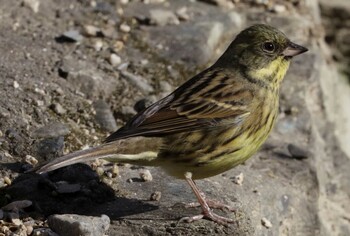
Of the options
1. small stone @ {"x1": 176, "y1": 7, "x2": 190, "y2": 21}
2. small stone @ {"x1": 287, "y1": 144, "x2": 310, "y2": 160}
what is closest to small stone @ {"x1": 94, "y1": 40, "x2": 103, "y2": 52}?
small stone @ {"x1": 176, "y1": 7, "x2": 190, "y2": 21}

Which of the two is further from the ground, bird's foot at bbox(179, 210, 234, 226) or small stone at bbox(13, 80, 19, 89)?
small stone at bbox(13, 80, 19, 89)

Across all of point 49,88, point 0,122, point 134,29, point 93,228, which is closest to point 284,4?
point 134,29

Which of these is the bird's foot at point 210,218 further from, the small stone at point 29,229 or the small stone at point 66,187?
the small stone at point 29,229

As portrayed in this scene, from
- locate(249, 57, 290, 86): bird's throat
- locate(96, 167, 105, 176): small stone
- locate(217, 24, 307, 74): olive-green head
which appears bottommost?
locate(96, 167, 105, 176): small stone

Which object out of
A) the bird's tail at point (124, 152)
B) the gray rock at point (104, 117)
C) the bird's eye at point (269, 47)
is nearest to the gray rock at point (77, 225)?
the bird's tail at point (124, 152)

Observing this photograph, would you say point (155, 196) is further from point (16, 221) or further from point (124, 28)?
point (124, 28)

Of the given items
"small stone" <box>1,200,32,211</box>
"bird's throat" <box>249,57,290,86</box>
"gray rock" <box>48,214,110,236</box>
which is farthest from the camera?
"bird's throat" <box>249,57,290,86</box>

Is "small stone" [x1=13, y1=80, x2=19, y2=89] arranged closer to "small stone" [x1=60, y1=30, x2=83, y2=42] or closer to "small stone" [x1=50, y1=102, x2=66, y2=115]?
"small stone" [x1=50, y1=102, x2=66, y2=115]
